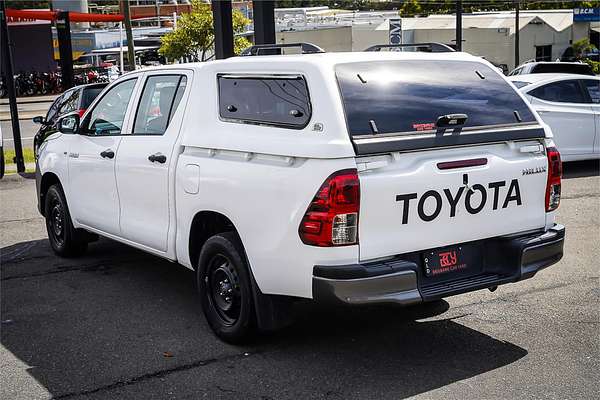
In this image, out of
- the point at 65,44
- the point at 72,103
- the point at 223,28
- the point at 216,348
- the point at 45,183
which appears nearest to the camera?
the point at 216,348

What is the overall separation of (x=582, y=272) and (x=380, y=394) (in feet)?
11.2

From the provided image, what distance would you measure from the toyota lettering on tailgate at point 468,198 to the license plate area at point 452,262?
0.24 metres

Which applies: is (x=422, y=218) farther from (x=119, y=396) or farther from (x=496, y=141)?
(x=119, y=396)

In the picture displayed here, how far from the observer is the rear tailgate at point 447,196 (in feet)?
16.0

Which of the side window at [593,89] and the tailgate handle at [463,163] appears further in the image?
the side window at [593,89]

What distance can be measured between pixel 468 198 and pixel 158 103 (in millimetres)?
2798

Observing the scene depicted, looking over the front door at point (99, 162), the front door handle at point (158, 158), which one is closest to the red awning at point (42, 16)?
the front door at point (99, 162)

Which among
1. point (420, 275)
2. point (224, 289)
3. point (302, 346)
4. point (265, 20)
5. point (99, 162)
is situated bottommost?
point (302, 346)

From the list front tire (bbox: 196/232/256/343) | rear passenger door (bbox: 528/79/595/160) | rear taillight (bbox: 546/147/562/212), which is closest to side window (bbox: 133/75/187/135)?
front tire (bbox: 196/232/256/343)

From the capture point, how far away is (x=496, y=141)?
17.6ft

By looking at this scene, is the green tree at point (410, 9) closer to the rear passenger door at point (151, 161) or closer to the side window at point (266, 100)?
the rear passenger door at point (151, 161)

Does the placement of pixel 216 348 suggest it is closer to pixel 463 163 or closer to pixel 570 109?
pixel 463 163

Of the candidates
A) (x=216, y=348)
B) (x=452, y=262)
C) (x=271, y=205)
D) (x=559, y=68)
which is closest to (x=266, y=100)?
(x=271, y=205)

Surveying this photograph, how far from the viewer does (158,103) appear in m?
6.68
